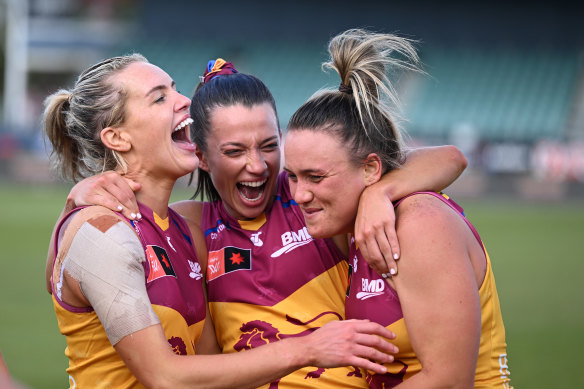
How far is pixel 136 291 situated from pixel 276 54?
2958 cm

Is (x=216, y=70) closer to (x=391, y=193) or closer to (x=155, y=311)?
(x=391, y=193)

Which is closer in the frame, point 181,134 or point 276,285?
point 276,285

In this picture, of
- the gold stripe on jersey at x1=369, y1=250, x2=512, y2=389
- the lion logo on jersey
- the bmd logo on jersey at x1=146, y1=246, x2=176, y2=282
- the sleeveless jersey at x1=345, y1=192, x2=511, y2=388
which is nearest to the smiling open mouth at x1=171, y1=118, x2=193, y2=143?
the bmd logo on jersey at x1=146, y1=246, x2=176, y2=282

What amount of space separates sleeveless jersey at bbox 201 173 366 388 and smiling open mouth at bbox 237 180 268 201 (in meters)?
0.12

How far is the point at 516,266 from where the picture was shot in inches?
497

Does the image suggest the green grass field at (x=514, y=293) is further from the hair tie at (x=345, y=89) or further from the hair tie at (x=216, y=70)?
the hair tie at (x=216, y=70)

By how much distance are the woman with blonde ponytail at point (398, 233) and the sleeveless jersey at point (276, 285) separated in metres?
0.21

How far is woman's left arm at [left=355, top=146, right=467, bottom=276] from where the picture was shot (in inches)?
119

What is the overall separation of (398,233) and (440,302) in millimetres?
340

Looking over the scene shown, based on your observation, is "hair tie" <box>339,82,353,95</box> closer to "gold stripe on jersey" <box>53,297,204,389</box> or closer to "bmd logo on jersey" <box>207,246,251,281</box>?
"bmd logo on jersey" <box>207,246,251,281</box>

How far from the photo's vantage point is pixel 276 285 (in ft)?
11.9

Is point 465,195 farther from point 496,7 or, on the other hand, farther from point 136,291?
point 136,291

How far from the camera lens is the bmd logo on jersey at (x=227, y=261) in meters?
3.71

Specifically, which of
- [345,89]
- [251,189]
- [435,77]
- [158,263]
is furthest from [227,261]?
[435,77]
